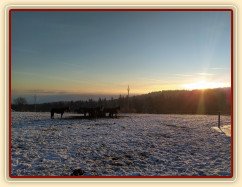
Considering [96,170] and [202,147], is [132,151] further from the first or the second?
[202,147]

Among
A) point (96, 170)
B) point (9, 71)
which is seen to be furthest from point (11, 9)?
point (96, 170)

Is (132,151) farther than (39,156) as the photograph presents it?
Yes

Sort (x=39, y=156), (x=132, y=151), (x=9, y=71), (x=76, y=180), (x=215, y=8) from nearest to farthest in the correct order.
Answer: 1. (x=76, y=180)
2. (x=9, y=71)
3. (x=215, y=8)
4. (x=39, y=156)
5. (x=132, y=151)

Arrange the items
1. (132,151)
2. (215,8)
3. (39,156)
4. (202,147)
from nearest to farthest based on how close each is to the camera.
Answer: (215,8)
(39,156)
(132,151)
(202,147)

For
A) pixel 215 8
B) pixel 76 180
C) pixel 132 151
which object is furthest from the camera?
pixel 132 151

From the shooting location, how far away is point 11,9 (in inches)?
232

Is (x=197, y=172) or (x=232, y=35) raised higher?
(x=232, y=35)

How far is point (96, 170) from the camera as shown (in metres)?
6.06

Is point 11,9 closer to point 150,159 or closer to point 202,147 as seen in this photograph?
Answer: point 150,159

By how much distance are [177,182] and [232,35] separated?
6264mm

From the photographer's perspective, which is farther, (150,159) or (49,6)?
(150,159)

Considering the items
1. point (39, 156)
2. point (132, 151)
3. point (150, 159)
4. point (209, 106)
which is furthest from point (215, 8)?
point (209, 106)

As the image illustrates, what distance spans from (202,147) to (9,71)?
11139 mm

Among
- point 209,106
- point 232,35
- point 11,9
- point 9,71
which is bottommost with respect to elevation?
point 209,106
